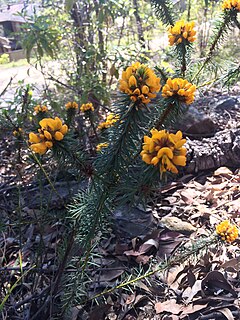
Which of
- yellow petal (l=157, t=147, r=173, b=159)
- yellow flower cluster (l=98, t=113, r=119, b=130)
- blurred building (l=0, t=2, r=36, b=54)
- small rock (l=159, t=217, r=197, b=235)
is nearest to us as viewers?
yellow petal (l=157, t=147, r=173, b=159)

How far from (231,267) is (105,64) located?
2037mm

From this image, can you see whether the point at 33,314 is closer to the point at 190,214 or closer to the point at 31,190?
the point at 31,190

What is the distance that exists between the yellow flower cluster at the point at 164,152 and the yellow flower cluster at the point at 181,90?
0.42 ft

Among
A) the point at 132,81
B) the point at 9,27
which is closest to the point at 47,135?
the point at 132,81

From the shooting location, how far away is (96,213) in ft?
3.14

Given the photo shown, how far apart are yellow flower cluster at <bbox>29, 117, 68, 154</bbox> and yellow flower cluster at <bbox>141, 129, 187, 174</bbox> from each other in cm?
20

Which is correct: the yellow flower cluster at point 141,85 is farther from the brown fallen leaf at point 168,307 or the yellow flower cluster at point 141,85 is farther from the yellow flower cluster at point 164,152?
the brown fallen leaf at point 168,307

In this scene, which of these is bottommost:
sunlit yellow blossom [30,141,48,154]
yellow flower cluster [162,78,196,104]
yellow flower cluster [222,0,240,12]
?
sunlit yellow blossom [30,141,48,154]

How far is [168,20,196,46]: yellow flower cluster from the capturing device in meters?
1.24

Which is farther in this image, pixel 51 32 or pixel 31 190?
pixel 51 32

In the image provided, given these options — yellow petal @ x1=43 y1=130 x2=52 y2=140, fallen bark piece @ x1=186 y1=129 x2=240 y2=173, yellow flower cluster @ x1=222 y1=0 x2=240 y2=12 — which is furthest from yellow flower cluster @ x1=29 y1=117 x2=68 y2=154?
fallen bark piece @ x1=186 y1=129 x2=240 y2=173

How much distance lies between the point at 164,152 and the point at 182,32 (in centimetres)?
71

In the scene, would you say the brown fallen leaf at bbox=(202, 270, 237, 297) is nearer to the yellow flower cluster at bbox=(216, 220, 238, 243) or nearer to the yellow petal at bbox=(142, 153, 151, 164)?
the yellow flower cluster at bbox=(216, 220, 238, 243)

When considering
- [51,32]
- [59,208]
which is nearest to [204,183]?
[59,208]
